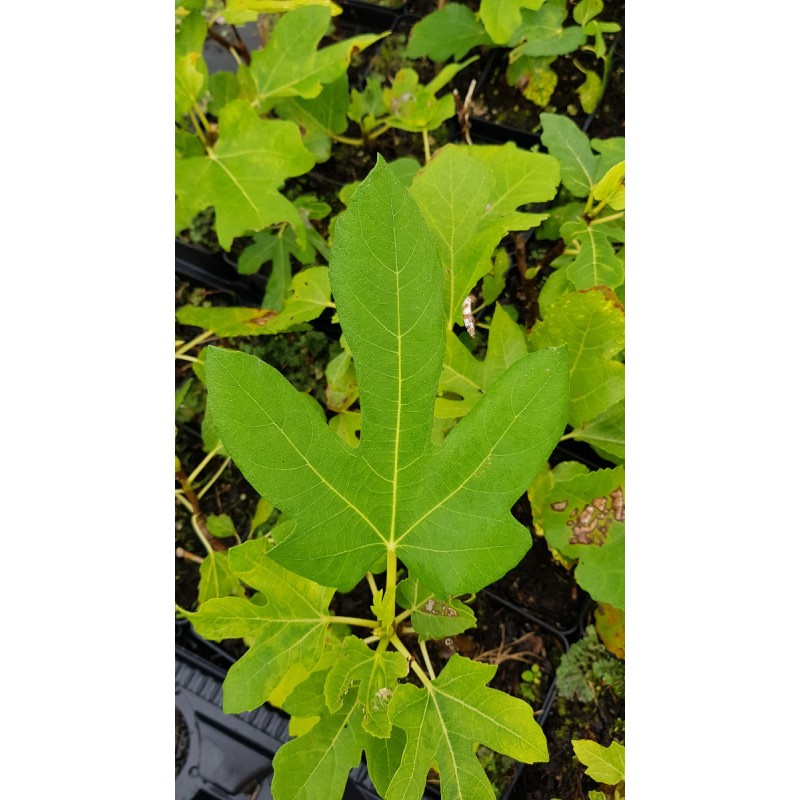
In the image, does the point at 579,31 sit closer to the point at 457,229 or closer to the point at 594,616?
the point at 457,229

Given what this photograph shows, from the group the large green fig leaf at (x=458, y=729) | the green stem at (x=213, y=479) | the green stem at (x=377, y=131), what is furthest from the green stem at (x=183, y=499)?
the green stem at (x=377, y=131)

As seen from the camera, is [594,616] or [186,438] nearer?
[594,616]

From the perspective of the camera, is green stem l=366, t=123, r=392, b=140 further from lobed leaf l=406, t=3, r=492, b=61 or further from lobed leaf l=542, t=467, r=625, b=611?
lobed leaf l=542, t=467, r=625, b=611

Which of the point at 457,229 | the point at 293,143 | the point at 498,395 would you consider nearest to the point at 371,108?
the point at 293,143

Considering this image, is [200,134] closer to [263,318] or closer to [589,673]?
[263,318]

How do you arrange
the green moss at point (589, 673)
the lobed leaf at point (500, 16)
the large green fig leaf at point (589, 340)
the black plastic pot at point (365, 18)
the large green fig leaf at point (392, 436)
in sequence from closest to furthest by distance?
the large green fig leaf at point (392, 436) → the large green fig leaf at point (589, 340) → the green moss at point (589, 673) → the lobed leaf at point (500, 16) → the black plastic pot at point (365, 18)

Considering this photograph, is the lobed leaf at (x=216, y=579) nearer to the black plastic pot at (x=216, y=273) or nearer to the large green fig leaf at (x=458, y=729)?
the large green fig leaf at (x=458, y=729)
